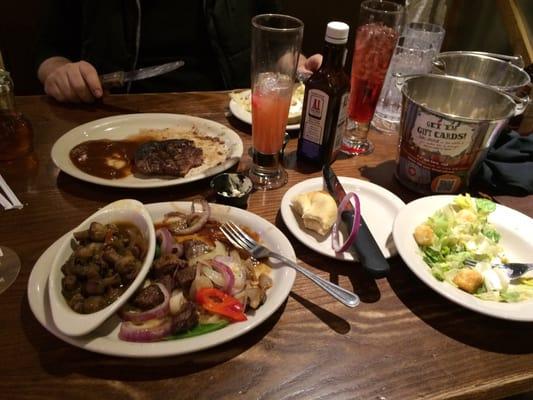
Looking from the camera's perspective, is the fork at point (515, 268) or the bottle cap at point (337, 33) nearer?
the fork at point (515, 268)

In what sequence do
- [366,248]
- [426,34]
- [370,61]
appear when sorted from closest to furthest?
[366,248]
[370,61]
[426,34]

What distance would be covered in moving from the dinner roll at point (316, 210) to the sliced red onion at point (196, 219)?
258 mm

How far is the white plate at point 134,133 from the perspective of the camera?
130 centimetres

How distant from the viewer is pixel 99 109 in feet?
5.78

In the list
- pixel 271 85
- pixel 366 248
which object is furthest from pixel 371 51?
pixel 366 248

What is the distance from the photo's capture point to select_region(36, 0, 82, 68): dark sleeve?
2.10m

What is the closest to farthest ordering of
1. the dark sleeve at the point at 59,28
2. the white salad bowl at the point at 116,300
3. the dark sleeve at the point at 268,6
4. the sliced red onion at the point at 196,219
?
the white salad bowl at the point at 116,300 → the sliced red onion at the point at 196,219 → the dark sleeve at the point at 59,28 → the dark sleeve at the point at 268,6

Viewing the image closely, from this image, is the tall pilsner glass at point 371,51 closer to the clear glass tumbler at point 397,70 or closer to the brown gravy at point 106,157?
the clear glass tumbler at point 397,70

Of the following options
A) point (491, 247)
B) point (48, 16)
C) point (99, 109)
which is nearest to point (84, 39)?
point (48, 16)

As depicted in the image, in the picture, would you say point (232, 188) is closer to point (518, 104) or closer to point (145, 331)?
point (145, 331)

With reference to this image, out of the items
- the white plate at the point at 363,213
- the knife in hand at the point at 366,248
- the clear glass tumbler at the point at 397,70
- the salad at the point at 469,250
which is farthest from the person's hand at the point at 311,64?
the salad at the point at 469,250

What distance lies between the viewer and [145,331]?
2.74 feet

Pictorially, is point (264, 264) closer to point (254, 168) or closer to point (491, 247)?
point (254, 168)

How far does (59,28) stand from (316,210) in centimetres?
181
